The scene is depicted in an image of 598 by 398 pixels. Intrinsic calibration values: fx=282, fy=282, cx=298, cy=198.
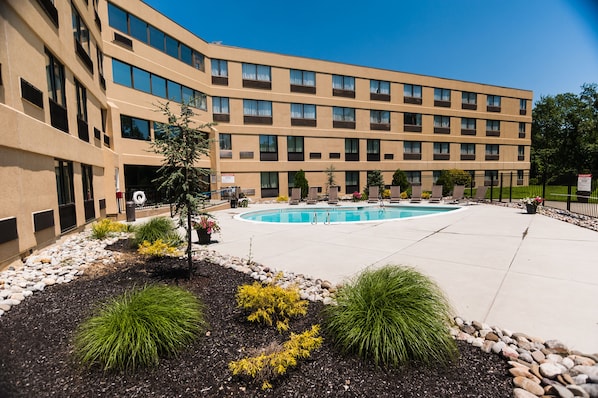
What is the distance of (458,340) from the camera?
130 inches

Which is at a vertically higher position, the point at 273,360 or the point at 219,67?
the point at 219,67

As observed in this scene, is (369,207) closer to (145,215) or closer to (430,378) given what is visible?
(145,215)

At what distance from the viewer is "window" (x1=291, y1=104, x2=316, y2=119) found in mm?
27002

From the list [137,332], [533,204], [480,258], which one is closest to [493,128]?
[533,204]

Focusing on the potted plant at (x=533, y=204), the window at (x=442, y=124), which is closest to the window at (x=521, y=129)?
the window at (x=442, y=124)

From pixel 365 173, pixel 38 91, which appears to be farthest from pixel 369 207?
pixel 38 91

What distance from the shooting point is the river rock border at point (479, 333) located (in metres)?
2.55

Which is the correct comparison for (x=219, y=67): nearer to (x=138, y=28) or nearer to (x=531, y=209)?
(x=138, y=28)

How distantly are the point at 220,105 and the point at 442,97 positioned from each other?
2496 cm

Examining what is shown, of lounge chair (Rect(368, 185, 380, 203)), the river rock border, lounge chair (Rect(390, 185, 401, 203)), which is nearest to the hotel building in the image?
the river rock border

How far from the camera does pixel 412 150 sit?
31.5 m

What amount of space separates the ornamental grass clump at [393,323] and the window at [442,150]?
32789 mm

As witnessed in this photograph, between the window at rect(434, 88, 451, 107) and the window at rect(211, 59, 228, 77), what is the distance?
23179 millimetres

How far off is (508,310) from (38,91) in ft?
37.6
